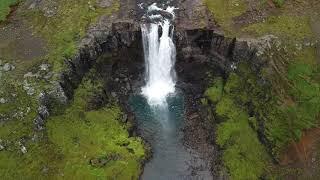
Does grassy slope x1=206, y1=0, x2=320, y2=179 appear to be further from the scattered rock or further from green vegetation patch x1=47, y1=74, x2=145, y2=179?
the scattered rock

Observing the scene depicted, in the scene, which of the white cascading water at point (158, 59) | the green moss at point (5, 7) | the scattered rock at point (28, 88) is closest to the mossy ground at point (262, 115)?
the white cascading water at point (158, 59)

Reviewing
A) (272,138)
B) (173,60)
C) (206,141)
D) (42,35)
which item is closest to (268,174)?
(272,138)

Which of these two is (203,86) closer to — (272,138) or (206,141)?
(206,141)

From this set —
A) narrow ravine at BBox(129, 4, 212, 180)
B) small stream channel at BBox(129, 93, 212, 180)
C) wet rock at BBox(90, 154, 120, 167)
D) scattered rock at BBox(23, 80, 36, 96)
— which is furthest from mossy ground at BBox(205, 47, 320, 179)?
scattered rock at BBox(23, 80, 36, 96)

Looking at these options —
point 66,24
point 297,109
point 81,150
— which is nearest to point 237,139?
point 297,109

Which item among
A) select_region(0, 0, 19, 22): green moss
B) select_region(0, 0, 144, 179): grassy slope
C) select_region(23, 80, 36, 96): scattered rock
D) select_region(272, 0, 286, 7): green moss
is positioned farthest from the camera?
select_region(0, 0, 19, 22): green moss

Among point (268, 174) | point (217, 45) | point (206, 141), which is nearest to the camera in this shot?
point (268, 174)
